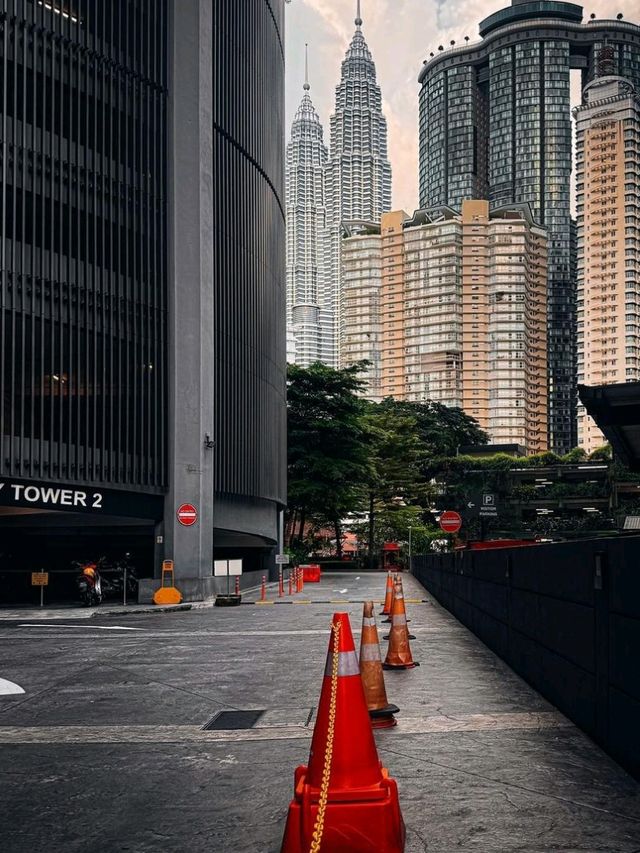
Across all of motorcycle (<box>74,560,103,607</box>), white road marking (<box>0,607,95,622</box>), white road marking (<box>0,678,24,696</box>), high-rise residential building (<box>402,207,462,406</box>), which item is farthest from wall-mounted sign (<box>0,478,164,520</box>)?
high-rise residential building (<box>402,207,462,406</box>)

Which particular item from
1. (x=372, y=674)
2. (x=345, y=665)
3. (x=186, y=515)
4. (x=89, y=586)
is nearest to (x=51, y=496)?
(x=89, y=586)

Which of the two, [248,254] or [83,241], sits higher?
[248,254]

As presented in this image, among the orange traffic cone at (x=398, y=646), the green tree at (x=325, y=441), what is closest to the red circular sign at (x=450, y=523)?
the orange traffic cone at (x=398, y=646)

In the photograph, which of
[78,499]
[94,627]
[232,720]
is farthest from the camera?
[78,499]

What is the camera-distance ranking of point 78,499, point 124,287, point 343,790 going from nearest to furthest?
point 343,790, point 78,499, point 124,287

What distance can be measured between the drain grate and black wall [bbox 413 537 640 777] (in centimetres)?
267

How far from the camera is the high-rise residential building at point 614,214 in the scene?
641 ft

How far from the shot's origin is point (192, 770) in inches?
264

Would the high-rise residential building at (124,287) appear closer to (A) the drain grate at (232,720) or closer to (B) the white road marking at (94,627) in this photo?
(B) the white road marking at (94,627)

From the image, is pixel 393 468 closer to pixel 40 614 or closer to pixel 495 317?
pixel 40 614

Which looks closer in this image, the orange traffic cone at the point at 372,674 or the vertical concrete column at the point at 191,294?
the orange traffic cone at the point at 372,674

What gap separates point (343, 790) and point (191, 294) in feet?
98.1

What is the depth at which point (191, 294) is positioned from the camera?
3344 centimetres

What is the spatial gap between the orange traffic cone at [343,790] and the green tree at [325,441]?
2225 inches
